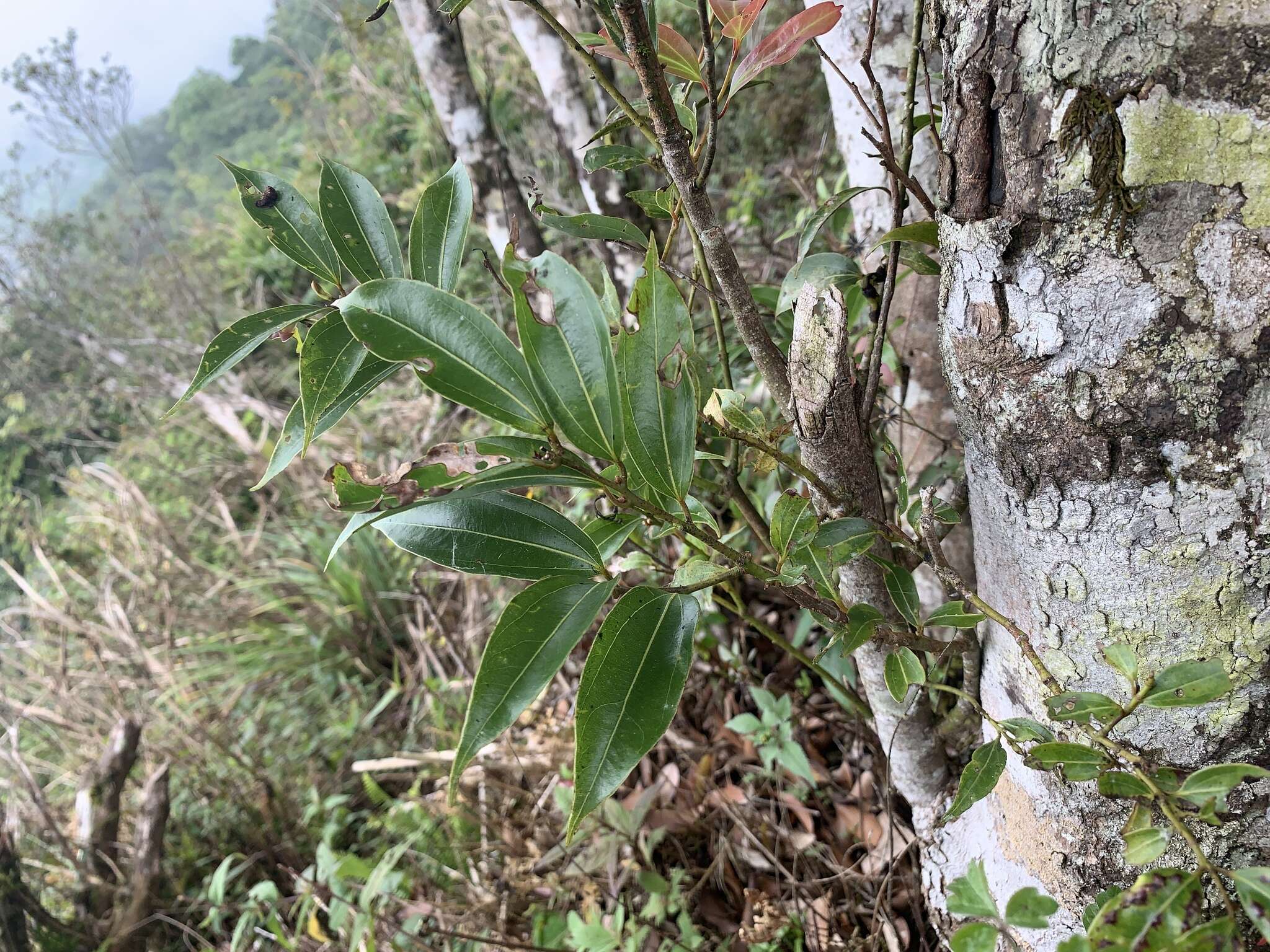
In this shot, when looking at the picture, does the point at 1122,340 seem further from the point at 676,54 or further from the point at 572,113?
the point at 572,113

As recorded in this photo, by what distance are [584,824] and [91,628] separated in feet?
7.33

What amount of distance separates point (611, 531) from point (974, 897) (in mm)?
267

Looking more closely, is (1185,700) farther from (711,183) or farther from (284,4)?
(284,4)

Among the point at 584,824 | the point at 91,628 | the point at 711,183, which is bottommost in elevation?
the point at 584,824

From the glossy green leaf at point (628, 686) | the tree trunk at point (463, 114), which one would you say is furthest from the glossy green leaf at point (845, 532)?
the tree trunk at point (463, 114)

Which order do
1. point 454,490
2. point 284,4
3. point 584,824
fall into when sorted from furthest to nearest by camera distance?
point 284,4, point 584,824, point 454,490

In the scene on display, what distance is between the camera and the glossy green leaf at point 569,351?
371 millimetres

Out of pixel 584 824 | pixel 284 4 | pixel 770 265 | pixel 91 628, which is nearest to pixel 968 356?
pixel 584 824

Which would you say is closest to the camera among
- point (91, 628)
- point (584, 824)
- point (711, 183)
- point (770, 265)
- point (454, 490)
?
point (454, 490)

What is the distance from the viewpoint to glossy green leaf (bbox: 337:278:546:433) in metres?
0.34

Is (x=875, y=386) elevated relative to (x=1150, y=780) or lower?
elevated

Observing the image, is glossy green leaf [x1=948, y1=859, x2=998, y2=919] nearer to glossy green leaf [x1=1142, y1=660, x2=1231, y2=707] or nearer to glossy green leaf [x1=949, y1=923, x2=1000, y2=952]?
glossy green leaf [x1=949, y1=923, x2=1000, y2=952]

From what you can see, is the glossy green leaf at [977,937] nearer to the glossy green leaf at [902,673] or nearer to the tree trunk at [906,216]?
the glossy green leaf at [902,673]

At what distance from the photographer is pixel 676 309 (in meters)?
0.40
